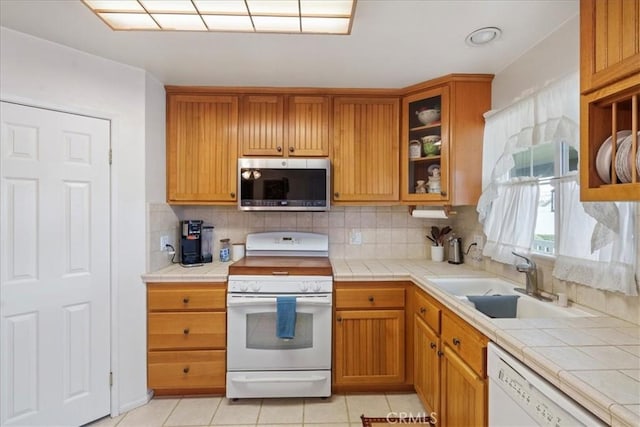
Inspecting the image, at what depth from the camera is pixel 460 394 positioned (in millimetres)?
1445

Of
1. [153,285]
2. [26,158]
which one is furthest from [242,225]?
[26,158]

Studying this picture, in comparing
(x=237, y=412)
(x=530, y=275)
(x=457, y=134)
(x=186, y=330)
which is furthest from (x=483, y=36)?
(x=237, y=412)

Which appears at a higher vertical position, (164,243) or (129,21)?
(129,21)

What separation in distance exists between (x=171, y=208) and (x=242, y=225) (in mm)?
586

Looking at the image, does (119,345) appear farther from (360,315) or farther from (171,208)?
(360,315)

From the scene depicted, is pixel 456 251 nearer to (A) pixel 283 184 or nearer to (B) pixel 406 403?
(B) pixel 406 403

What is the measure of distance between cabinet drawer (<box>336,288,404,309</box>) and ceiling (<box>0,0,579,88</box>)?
1543mm

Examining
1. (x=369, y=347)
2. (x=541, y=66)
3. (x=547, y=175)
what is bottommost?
(x=369, y=347)

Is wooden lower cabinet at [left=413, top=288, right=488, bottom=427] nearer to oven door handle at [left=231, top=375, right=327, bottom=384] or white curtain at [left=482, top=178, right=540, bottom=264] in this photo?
white curtain at [left=482, top=178, right=540, bottom=264]

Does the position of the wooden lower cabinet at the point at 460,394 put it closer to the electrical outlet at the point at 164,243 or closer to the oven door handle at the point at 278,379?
the oven door handle at the point at 278,379

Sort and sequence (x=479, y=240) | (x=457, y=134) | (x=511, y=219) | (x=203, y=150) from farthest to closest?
(x=203, y=150)
(x=479, y=240)
(x=457, y=134)
(x=511, y=219)

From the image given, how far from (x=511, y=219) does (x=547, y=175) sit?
328mm

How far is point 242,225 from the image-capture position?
265 centimetres

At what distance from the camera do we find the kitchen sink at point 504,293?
4.64 ft
